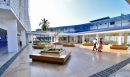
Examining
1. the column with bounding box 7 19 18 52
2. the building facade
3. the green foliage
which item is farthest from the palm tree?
the column with bounding box 7 19 18 52

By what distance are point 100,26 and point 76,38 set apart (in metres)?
9.93

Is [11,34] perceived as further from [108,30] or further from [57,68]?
[108,30]

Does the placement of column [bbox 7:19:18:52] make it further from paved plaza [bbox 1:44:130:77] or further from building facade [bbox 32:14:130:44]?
building facade [bbox 32:14:130:44]

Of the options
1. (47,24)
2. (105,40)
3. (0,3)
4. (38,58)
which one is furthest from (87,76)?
(47,24)

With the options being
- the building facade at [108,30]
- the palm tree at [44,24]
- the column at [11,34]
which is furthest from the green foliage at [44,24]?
the column at [11,34]

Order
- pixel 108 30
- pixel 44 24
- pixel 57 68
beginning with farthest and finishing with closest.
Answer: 1. pixel 44 24
2. pixel 108 30
3. pixel 57 68

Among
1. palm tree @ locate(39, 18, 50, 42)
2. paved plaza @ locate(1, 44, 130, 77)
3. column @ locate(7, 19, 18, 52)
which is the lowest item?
paved plaza @ locate(1, 44, 130, 77)

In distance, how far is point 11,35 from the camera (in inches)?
327

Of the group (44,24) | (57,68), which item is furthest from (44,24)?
(57,68)

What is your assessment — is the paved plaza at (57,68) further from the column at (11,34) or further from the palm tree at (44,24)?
the palm tree at (44,24)

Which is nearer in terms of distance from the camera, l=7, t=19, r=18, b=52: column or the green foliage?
l=7, t=19, r=18, b=52: column

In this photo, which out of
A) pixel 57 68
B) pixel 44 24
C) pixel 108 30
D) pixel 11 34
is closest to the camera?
pixel 57 68

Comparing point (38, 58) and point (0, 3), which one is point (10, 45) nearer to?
point (0, 3)

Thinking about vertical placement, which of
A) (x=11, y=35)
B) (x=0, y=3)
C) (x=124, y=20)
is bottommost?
(x=11, y=35)
